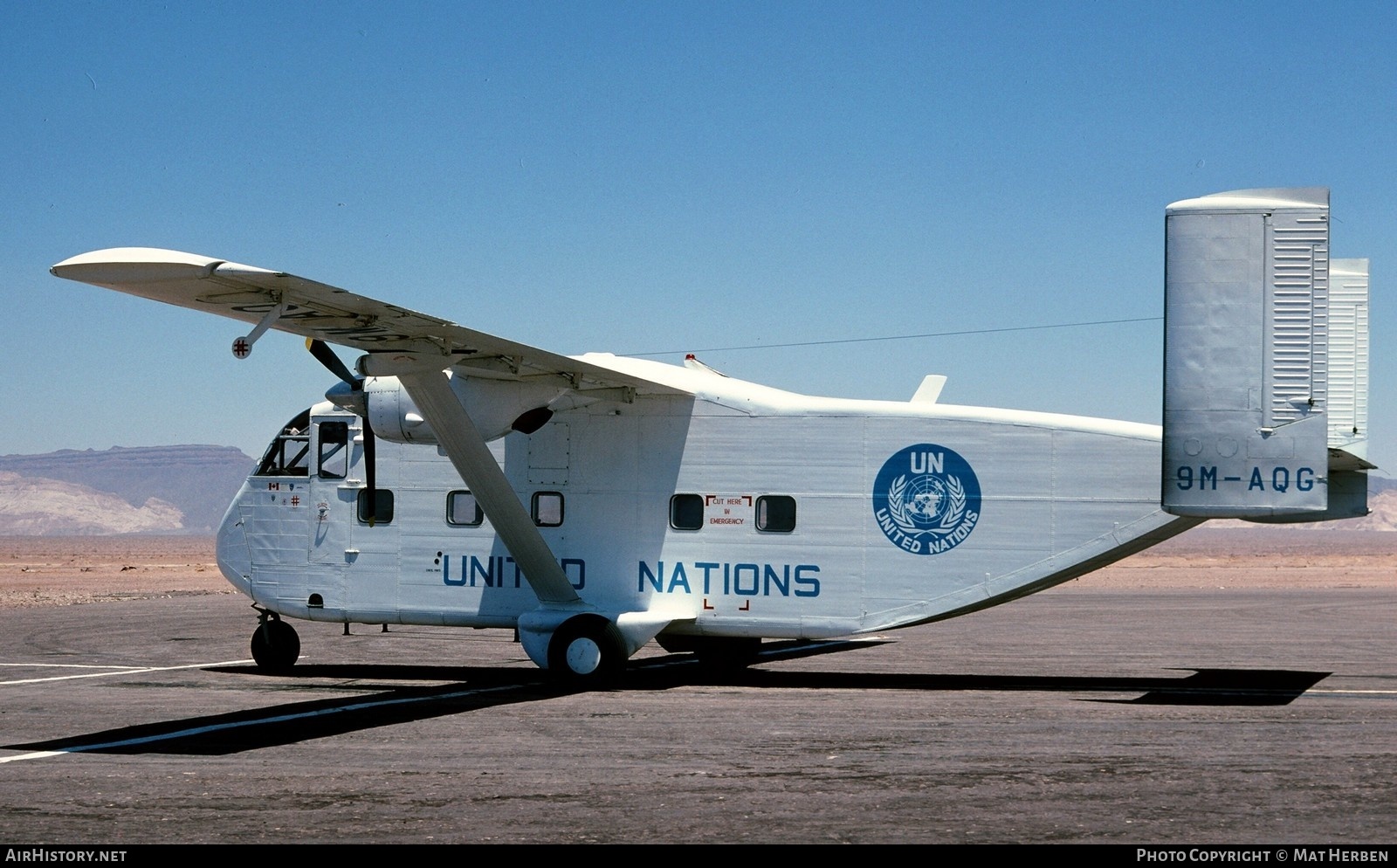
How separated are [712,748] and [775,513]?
17.5 feet

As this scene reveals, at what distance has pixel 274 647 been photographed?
750 inches

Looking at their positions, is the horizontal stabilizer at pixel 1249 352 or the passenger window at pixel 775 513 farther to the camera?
the passenger window at pixel 775 513

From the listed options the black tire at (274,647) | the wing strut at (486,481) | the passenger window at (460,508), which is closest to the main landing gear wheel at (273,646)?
the black tire at (274,647)

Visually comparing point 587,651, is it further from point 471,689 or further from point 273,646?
point 273,646

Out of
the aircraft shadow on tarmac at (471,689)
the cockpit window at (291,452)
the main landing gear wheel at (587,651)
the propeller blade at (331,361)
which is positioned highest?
the propeller blade at (331,361)

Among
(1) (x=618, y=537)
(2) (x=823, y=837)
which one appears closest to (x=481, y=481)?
(1) (x=618, y=537)

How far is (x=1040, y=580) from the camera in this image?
52.4ft

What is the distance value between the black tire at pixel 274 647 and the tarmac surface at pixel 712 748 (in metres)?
0.32

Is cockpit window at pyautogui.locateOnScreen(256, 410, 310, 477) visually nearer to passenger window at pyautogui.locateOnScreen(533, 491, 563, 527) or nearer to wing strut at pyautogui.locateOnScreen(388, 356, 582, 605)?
passenger window at pyautogui.locateOnScreen(533, 491, 563, 527)

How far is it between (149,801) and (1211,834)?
6.98 m

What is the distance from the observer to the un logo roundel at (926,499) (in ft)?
53.2

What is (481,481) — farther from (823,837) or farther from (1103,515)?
(823,837)

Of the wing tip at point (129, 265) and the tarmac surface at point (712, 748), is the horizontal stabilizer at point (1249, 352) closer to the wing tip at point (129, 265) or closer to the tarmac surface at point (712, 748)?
the tarmac surface at point (712, 748)

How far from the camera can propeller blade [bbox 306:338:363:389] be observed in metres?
15.7
